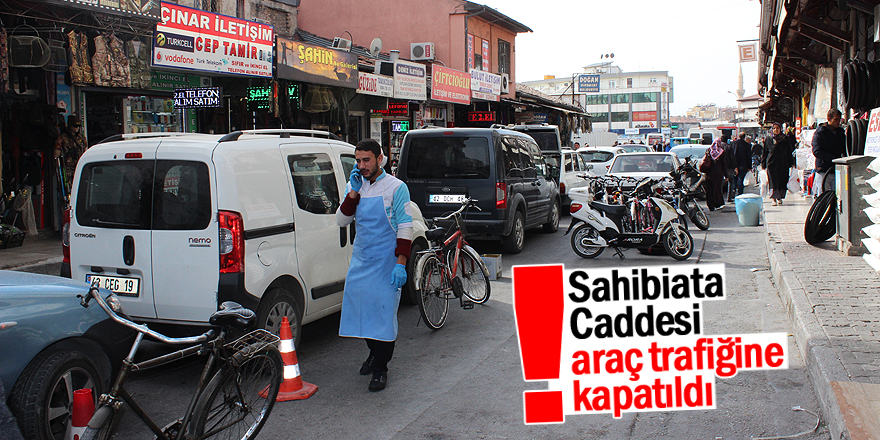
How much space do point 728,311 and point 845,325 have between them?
171cm

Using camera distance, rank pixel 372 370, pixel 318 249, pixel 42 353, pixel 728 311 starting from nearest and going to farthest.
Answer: pixel 42 353 → pixel 372 370 → pixel 318 249 → pixel 728 311

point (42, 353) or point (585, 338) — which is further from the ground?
point (42, 353)

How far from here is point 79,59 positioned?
1012cm

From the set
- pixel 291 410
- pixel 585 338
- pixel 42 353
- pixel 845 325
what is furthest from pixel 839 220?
pixel 42 353

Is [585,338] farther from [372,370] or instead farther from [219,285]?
[219,285]

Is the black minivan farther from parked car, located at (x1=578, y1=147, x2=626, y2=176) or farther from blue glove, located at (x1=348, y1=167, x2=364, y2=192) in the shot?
parked car, located at (x1=578, y1=147, x2=626, y2=176)

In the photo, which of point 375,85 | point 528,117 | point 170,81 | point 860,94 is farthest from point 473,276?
point 528,117

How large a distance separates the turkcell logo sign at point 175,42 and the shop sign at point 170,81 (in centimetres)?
121

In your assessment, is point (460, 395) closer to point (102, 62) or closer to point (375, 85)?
point (102, 62)

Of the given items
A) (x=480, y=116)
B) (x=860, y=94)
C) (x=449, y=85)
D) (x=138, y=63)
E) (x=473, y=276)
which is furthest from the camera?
(x=480, y=116)

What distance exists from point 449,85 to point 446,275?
14863 mm

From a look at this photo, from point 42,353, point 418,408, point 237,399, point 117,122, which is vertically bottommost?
point 418,408

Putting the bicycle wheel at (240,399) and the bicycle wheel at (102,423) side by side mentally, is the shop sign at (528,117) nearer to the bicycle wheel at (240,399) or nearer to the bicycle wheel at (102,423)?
the bicycle wheel at (240,399)

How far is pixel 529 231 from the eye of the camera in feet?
46.6
